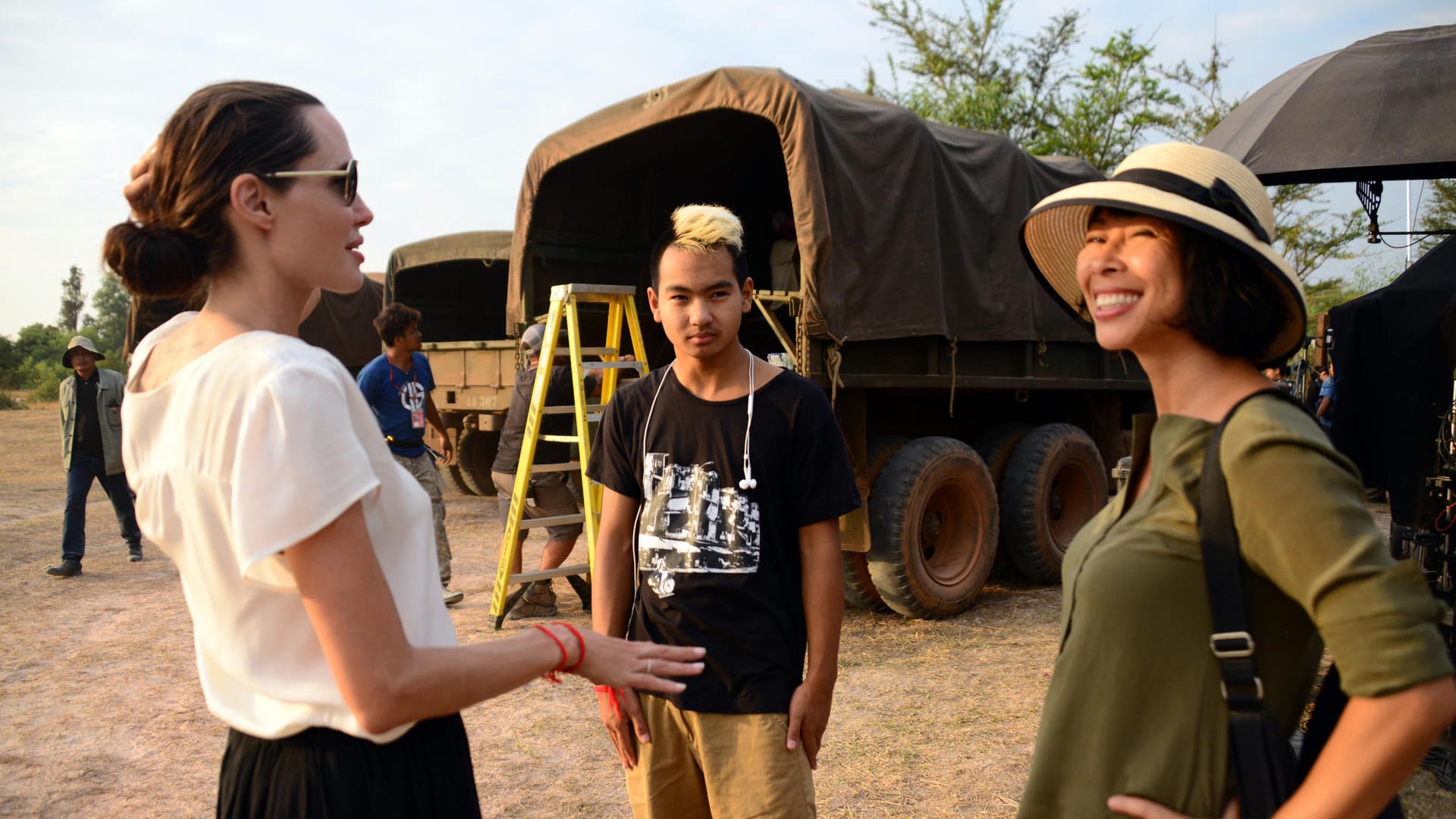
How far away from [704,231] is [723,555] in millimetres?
795

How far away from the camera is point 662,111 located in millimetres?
6121

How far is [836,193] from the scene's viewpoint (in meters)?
5.71

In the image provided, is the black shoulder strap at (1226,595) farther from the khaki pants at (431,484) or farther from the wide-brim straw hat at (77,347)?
the wide-brim straw hat at (77,347)

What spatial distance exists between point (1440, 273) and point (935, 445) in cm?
279

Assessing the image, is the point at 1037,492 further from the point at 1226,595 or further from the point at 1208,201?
the point at 1226,595

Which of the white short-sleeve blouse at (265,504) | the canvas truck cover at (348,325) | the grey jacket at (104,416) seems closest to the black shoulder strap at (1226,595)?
the white short-sleeve blouse at (265,504)

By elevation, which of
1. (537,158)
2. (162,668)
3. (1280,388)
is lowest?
(162,668)

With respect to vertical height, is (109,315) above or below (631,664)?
above

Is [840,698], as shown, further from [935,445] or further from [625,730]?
[625,730]

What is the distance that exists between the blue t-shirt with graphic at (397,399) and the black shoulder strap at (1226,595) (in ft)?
20.4

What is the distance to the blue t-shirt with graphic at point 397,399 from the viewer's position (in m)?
6.93

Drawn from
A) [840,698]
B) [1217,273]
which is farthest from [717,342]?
[840,698]

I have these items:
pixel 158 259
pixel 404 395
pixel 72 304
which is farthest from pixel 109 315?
pixel 158 259

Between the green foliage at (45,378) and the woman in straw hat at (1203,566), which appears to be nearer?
the woman in straw hat at (1203,566)
